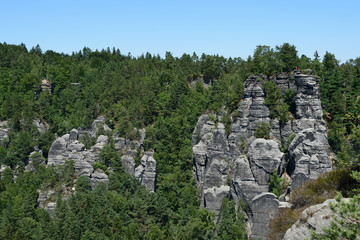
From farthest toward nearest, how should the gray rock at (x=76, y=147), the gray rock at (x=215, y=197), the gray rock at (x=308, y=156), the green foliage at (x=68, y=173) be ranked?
the gray rock at (x=76, y=147) → the green foliage at (x=68, y=173) → the gray rock at (x=215, y=197) → the gray rock at (x=308, y=156)

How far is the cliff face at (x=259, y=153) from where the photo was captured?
206ft

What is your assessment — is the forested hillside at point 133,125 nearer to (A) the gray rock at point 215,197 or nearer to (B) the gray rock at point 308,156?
(A) the gray rock at point 215,197

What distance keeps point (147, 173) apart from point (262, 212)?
90.7 feet

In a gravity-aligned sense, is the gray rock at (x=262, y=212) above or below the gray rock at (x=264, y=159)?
below

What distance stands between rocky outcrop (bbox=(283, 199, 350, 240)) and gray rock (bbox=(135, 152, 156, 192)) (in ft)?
190

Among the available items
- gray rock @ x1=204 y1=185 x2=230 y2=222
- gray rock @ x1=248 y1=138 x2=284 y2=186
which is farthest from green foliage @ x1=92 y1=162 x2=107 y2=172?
gray rock @ x1=248 y1=138 x2=284 y2=186

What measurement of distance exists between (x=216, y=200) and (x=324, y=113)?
24.7m

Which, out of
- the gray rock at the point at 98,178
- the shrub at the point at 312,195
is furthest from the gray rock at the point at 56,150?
the shrub at the point at 312,195

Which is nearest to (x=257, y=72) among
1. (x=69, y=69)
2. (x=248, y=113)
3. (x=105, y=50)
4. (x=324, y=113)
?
(x=248, y=113)

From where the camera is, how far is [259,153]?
219ft

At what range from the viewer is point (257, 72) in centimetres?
7450

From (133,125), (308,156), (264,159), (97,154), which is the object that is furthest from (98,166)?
(308,156)

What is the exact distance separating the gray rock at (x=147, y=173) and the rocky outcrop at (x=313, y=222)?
58.0 m

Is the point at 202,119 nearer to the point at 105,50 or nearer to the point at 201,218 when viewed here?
the point at 201,218
